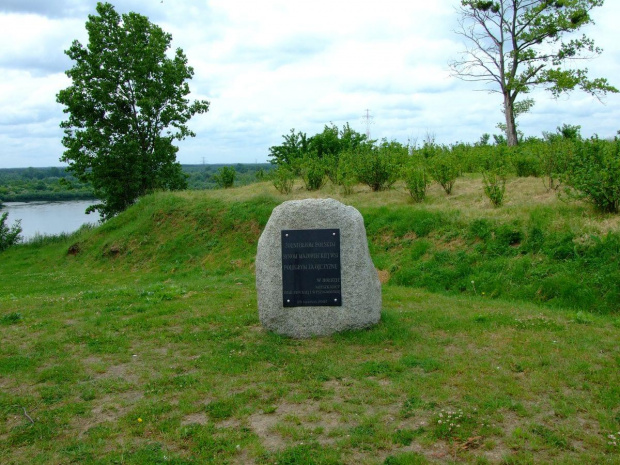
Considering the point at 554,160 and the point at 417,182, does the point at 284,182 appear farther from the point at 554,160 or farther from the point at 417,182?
the point at 554,160

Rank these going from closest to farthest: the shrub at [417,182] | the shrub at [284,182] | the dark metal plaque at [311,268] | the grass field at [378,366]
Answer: the grass field at [378,366] → the dark metal plaque at [311,268] → the shrub at [417,182] → the shrub at [284,182]

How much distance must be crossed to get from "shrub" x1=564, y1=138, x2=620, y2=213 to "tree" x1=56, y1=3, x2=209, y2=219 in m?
19.8

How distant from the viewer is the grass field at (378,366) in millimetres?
4074

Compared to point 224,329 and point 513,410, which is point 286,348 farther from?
point 513,410

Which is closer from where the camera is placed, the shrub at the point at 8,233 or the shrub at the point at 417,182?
the shrub at the point at 417,182

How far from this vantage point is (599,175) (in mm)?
9562

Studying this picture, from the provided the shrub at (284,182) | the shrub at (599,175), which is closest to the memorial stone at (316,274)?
the shrub at (599,175)

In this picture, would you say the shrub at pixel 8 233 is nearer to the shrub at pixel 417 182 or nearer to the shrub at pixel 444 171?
the shrub at pixel 417 182

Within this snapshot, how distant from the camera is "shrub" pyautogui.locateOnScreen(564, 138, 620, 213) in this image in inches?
373

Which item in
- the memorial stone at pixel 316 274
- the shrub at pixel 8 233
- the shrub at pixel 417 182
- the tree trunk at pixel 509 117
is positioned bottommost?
the shrub at pixel 8 233

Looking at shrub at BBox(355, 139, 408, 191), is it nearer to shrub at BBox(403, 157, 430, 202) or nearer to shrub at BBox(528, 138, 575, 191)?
shrub at BBox(403, 157, 430, 202)

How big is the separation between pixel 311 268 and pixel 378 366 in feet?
5.21

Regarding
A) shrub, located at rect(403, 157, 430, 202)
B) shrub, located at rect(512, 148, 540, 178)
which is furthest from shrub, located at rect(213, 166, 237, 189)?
shrub, located at rect(512, 148, 540, 178)

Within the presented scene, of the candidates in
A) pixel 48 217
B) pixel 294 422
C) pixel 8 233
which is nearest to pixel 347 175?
pixel 294 422
